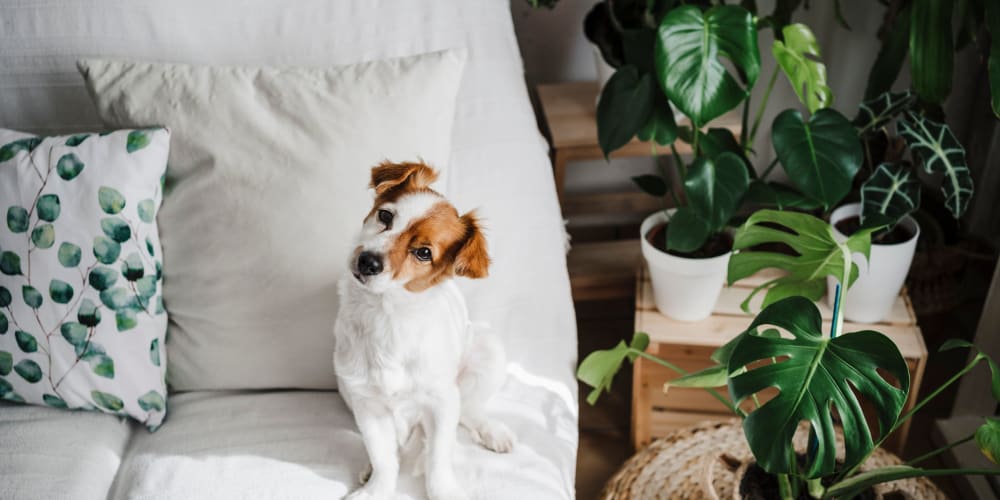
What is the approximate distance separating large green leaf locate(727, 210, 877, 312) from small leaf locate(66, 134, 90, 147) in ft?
3.33

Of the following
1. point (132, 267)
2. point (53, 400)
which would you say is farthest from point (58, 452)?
point (132, 267)

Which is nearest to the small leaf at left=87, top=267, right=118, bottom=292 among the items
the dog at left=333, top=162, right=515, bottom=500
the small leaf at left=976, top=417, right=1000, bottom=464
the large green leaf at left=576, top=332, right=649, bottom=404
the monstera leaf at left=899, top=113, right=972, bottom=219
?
the dog at left=333, top=162, right=515, bottom=500

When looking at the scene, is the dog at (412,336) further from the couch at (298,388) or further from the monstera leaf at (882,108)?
the monstera leaf at (882,108)

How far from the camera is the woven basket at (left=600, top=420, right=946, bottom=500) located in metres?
1.34

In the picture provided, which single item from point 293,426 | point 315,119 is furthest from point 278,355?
point 315,119

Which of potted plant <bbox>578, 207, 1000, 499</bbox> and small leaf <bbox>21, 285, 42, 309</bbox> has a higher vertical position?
potted plant <bbox>578, 207, 1000, 499</bbox>

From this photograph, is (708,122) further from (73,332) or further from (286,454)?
(73,332)

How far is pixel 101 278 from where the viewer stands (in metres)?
1.20

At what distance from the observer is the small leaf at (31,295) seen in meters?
1.19

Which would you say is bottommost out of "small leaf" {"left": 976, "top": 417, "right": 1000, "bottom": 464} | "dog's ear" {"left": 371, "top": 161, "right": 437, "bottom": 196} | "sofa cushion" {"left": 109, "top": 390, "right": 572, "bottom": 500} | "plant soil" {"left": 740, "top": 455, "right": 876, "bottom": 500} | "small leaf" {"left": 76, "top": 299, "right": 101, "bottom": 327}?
"plant soil" {"left": 740, "top": 455, "right": 876, "bottom": 500}

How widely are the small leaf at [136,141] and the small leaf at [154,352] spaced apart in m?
0.31

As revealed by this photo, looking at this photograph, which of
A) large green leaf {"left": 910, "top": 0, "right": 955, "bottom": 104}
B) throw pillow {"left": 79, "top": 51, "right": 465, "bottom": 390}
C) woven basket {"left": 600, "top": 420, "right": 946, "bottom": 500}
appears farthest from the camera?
large green leaf {"left": 910, "top": 0, "right": 955, "bottom": 104}

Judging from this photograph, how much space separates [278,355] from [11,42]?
28.8 inches

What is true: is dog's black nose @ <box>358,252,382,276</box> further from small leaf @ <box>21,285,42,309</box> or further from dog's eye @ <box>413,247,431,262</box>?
small leaf @ <box>21,285,42,309</box>
